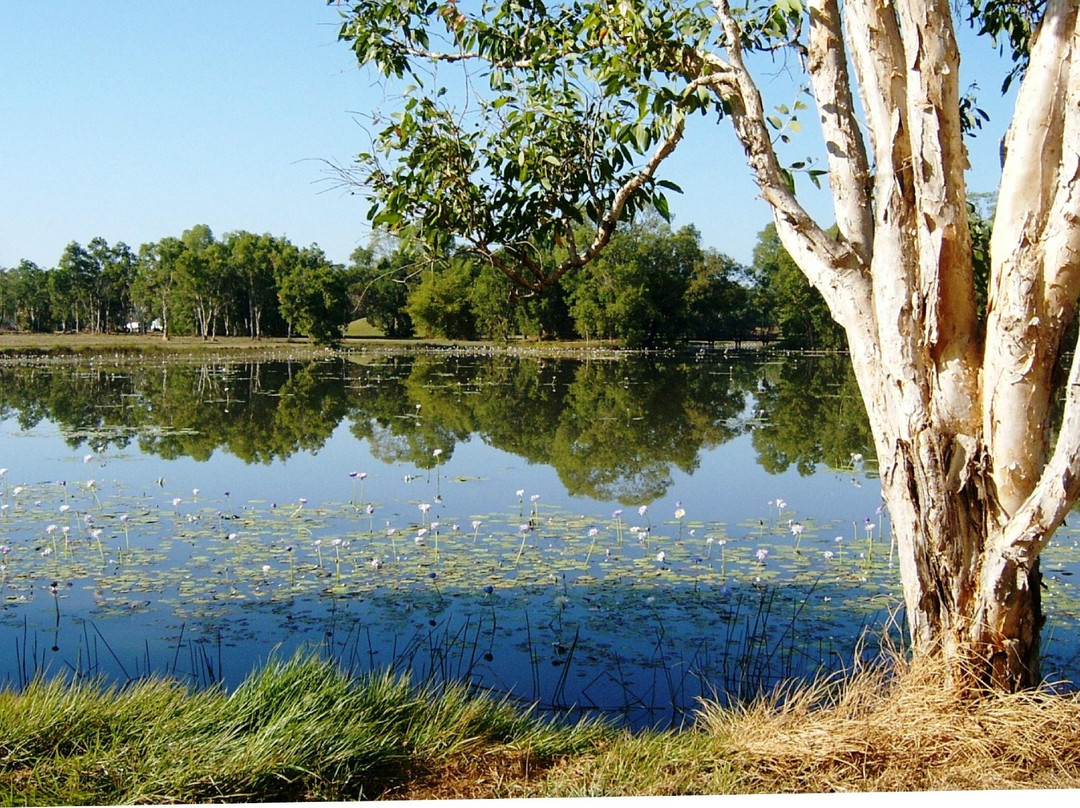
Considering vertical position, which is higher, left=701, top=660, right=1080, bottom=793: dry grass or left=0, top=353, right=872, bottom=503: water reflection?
left=0, top=353, right=872, bottom=503: water reflection

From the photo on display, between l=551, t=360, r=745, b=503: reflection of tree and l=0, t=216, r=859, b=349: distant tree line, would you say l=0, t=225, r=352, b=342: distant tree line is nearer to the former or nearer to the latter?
l=0, t=216, r=859, b=349: distant tree line

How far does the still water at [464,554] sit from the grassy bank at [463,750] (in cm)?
101

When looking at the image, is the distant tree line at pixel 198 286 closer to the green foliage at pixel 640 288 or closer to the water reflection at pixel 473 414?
the water reflection at pixel 473 414

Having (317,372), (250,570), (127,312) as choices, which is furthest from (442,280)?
(250,570)

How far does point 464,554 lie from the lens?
6062 millimetres

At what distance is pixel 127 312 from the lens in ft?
133

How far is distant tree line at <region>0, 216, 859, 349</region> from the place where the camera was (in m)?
32.4

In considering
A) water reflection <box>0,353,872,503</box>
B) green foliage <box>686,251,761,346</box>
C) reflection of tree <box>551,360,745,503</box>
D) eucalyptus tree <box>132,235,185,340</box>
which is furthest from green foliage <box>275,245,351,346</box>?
green foliage <box>686,251,761,346</box>

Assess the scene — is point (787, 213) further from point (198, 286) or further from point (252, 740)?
point (198, 286)

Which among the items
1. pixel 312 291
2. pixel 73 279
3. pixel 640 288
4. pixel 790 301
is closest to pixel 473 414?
pixel 312 291

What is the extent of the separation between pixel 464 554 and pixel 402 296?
38.0 metres

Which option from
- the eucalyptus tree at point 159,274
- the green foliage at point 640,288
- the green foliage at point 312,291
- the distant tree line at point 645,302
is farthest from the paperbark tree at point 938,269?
the green foliage at point 640,288

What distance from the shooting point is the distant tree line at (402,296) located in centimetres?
3241

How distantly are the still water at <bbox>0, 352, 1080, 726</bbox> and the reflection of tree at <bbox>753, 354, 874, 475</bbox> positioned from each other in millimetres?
92
